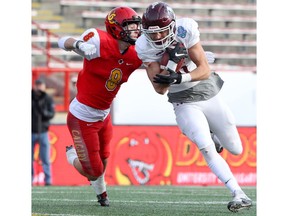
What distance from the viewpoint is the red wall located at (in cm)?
1146

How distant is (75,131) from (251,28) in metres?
14.5

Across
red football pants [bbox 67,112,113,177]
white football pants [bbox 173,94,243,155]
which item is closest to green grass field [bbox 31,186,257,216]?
red football pants [bbox 67,112,113,177]

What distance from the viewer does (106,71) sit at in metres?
5.95

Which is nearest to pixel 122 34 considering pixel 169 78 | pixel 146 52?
pixel 146 52

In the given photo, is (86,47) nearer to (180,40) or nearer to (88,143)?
(180,40)

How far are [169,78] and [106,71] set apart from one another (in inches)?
32.1

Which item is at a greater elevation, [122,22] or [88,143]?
[122,22]

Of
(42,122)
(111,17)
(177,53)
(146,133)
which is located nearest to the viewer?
(177,53)

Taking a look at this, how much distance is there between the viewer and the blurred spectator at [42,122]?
10664 millimetres

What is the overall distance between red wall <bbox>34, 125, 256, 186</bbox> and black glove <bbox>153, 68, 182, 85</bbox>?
620 centimetres

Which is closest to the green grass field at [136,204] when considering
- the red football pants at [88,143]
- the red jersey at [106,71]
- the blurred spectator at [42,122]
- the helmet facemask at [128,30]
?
the red football pants at [88,143]

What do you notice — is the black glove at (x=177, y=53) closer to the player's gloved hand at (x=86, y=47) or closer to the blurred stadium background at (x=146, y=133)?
the player's gloved hand at (x=86, y=47)

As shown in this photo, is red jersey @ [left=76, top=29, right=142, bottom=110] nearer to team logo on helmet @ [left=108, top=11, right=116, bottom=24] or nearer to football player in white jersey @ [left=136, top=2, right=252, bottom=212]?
team logo on helmet @ [left=108, top=11, right=116, bottom=24]
